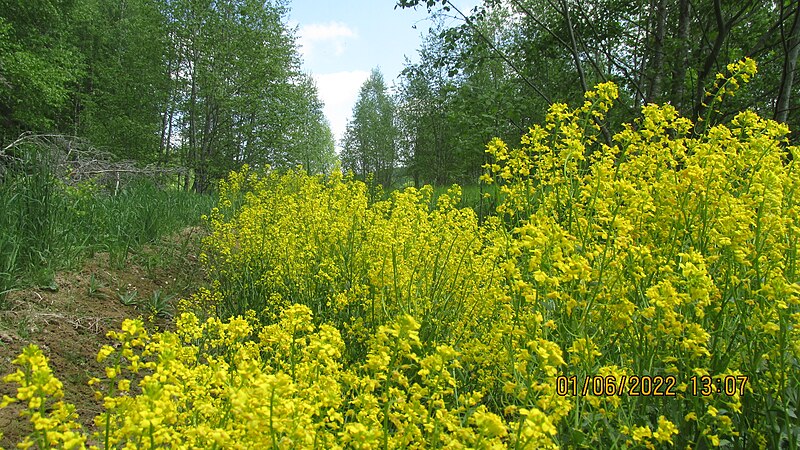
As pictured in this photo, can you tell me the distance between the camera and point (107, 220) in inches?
190

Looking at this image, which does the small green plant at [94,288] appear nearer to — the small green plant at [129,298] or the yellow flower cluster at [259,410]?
the small green plant at [129,298]

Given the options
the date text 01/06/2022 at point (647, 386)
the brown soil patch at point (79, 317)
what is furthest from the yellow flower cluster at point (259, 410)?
the brown soil patch at point (79, 317)

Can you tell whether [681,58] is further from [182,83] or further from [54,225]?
[182,83]

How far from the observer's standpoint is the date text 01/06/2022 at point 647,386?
1.61 m

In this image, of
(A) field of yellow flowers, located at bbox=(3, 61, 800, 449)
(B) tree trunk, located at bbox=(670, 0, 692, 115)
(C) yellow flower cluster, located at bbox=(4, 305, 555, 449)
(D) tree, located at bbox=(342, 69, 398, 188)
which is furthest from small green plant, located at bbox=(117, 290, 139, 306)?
(D) tree, located at bbox=(342, 69, 398, 188)

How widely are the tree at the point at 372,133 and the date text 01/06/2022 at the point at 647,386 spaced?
32.2m

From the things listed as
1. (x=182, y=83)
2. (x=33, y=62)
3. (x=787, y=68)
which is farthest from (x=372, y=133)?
(x=787, y=68)

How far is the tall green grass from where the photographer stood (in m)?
3.57

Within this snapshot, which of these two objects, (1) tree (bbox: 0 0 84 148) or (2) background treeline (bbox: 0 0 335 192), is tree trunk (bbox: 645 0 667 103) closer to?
(2) background treeline (bbox: 0 0 335 192)

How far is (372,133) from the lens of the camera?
36.9 m

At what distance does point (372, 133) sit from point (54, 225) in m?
33.8

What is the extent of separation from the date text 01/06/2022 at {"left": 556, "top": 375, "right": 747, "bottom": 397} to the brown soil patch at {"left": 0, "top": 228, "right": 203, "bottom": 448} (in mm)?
2368

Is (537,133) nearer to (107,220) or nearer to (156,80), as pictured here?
(107,220)

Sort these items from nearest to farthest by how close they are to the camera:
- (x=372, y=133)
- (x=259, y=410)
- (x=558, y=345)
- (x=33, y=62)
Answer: (x=259, y=410), (x=558, y=345), (x=33, y=62), (x=372, y=133)
